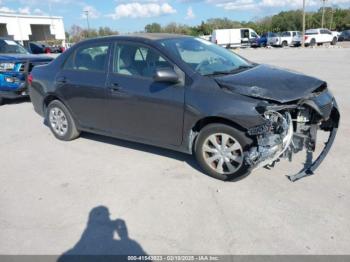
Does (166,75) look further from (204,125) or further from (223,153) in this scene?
(223,153)

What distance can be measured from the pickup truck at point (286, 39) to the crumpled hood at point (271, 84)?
3475 centimetres

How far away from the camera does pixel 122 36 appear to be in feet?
15.4

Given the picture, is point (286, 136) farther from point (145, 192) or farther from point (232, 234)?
point (145, 192)

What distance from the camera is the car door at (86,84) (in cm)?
478

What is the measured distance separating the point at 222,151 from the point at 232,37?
3636 centimetres

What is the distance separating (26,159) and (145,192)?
7.63 feet

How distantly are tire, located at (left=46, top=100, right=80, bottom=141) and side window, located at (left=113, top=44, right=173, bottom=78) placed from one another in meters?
1.41

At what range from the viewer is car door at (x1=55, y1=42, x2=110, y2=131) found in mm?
4777

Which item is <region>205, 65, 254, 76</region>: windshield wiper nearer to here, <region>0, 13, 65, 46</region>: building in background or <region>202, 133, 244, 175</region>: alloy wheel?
<region>202, 133, 244, 175</region>: alloy wheel

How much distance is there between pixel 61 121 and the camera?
5605 millimetres

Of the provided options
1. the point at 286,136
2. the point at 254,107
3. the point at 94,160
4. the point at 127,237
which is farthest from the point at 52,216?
the point at 286,136

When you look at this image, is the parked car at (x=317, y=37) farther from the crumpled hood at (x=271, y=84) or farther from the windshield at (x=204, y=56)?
the crumpled hood at (x=271, y=84)

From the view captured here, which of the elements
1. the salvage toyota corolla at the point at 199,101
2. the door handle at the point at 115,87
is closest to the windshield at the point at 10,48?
the salvage toyota corolla at the point at 199,101

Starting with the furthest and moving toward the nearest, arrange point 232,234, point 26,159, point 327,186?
point 26,159 → point 327,186 → point 232,234
